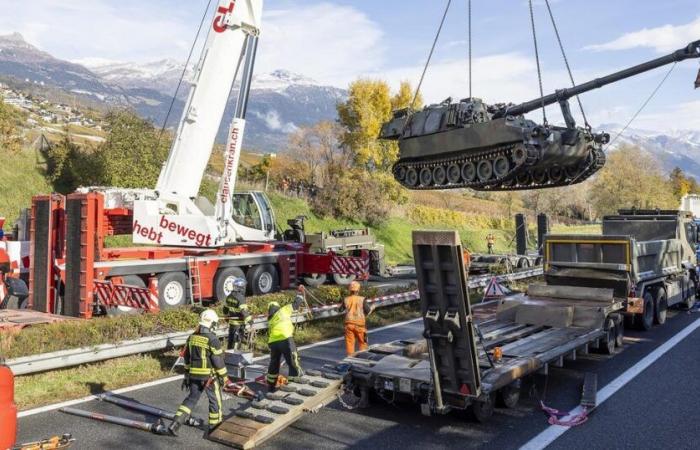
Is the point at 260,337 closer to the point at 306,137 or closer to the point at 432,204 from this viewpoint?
the point at 306,137

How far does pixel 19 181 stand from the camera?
23.3 meters

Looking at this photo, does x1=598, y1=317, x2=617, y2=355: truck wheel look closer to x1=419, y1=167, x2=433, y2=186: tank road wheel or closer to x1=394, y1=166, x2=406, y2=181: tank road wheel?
x1=419, y1=167, x2=433, y2=186: tank road wheel

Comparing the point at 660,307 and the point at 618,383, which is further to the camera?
the point at 660,307

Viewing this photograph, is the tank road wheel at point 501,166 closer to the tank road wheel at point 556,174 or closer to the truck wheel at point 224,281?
the tank road wheel at point 556,174

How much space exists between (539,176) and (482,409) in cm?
856

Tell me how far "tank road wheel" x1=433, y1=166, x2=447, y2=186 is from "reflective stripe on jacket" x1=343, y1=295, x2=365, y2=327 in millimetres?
5609

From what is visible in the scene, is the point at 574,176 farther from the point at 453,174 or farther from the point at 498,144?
the point at 453,174

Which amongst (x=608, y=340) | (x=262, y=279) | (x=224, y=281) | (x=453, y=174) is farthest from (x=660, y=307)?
(x=224, y=281)

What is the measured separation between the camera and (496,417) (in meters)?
7.32

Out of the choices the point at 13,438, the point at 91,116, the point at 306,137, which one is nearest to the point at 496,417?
the point at 13,438

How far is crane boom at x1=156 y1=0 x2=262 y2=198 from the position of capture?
1527cm

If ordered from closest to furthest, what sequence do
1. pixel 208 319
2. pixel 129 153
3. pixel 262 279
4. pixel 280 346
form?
1. pixel 208 319
2. pixel 280 346
3. pixel 262 279
4. pixel 129 153

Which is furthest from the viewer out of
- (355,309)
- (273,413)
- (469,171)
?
(469,171)

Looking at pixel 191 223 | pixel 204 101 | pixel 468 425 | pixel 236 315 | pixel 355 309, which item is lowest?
pixel 468 425
